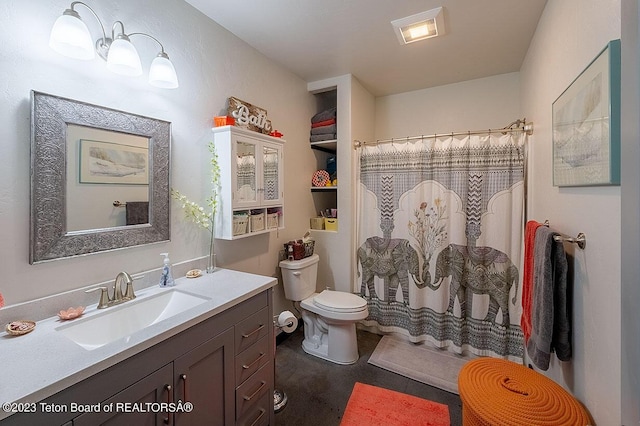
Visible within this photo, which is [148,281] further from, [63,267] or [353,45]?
[353,45]

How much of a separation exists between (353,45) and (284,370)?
8.11 ft

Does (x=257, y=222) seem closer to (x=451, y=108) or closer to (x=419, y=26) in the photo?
(x=419, y=26)

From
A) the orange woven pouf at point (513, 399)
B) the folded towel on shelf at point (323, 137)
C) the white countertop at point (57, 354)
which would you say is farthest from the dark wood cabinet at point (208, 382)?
the folded towel on shelf at point (323, 137)

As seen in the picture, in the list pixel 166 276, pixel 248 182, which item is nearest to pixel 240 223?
pixel 248 182

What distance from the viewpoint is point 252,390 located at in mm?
1357

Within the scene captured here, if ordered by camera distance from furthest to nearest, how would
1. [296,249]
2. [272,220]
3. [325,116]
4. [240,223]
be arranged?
[325,116] < [296,249] < [272,220] < [240,223]

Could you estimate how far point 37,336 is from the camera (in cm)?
95

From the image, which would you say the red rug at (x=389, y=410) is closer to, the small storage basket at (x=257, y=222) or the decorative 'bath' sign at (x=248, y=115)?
the small storage basket at (x=257, y=222)

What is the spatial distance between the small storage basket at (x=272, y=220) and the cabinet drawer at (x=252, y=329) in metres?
0.73

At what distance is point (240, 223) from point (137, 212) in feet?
1.88

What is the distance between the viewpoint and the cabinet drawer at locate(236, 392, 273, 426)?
1.32 meters

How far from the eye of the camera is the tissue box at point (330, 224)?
8.91 ft

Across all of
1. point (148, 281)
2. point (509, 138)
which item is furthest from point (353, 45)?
point (148, 281)

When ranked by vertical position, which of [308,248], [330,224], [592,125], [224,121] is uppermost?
[224,121]
